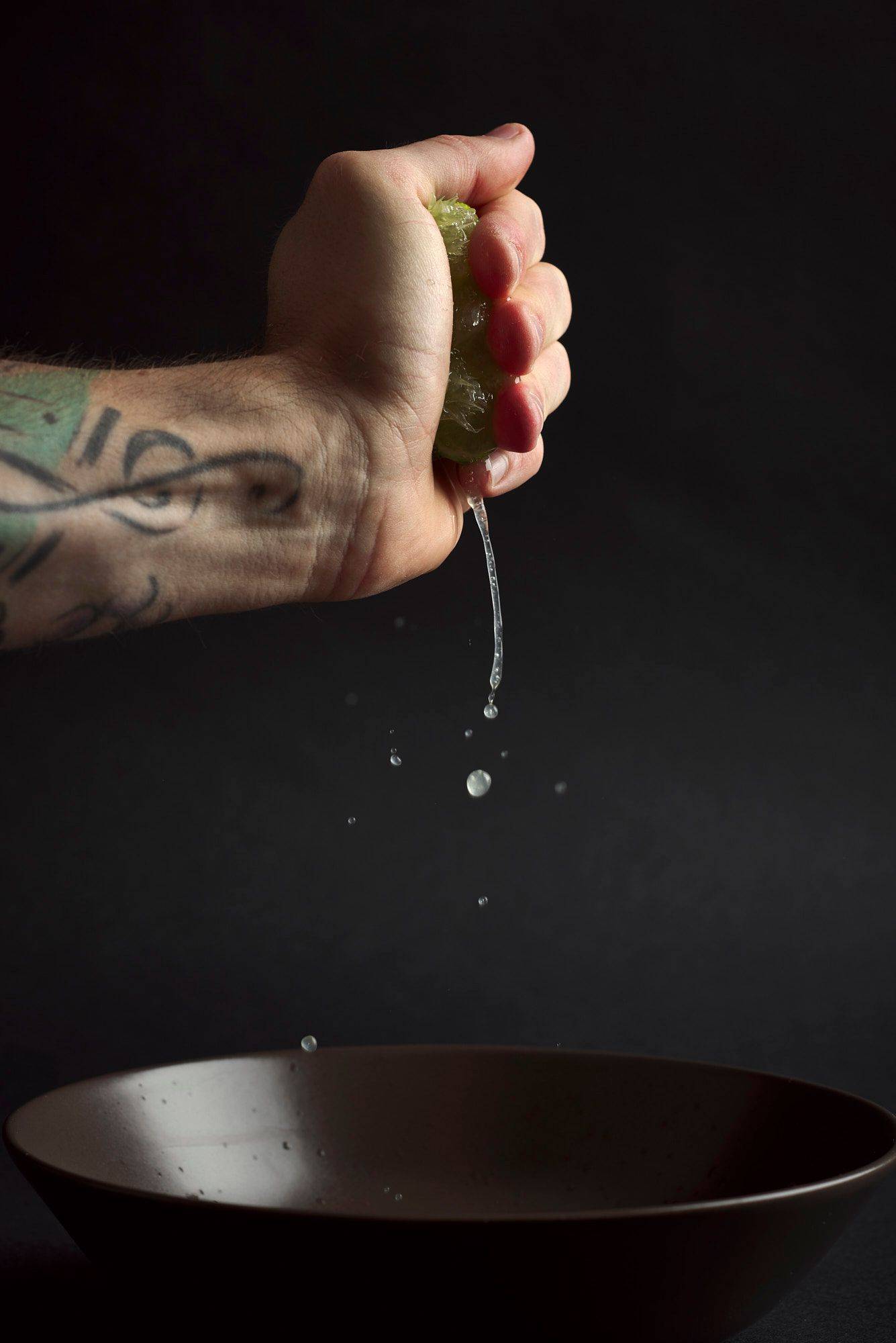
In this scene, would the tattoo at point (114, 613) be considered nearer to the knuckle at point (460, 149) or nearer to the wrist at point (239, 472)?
the wrist at point (239, 472)

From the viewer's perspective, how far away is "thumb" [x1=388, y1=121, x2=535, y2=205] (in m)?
1.54

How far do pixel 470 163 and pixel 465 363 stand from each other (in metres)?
0.21

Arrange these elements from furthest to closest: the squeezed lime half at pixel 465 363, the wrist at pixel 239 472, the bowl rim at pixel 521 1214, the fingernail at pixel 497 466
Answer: the fingernail at pixel 497 466 → the squeezed lime half at pixel 465 363 → the wrist at pixel 239 472 → the bowl rim at pixel 521 1214

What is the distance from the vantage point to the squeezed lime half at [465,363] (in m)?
1.56

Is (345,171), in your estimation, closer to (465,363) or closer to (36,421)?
(465,363)

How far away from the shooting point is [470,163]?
160 centimetres

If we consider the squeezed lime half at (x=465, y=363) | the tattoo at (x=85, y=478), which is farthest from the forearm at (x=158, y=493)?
the squeezed lime half at (x=465, y=363)

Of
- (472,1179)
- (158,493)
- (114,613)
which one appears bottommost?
(472,1179)

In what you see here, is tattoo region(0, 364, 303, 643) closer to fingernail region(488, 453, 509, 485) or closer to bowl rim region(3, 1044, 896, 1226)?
fingernail region(488, 453, 509, 485)

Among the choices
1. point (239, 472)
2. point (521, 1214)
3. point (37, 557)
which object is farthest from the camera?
point (239, 472)

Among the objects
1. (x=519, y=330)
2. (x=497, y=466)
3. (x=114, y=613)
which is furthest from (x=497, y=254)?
(x=114, y=613)

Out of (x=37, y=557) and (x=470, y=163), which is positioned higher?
(x=470, y=163)

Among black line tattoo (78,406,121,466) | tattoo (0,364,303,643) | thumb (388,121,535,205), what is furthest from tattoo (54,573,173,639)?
thumb (388,121,535,205)

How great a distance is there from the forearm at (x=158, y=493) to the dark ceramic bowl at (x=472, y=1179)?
0.45 metres
